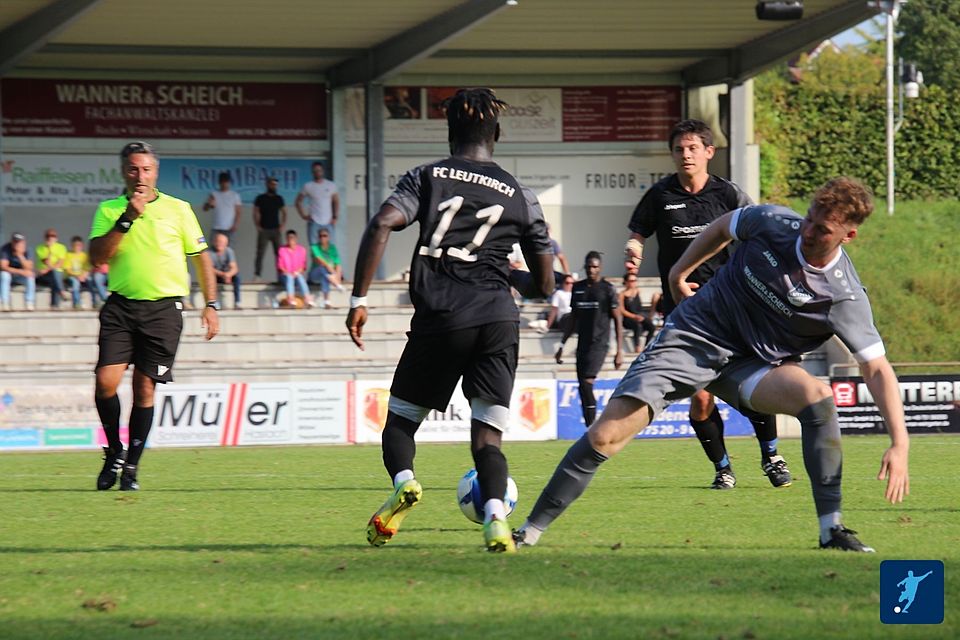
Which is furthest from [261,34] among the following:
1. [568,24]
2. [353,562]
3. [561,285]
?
[353,562]

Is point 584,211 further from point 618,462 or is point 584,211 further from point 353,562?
point 353,562

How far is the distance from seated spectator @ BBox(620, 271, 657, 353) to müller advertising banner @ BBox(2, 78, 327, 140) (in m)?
8.52

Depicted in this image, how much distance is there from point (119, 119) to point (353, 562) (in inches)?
894

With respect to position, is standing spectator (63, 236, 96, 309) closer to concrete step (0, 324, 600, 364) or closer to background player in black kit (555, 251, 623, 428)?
concrete step (0, 324, 600, 364)

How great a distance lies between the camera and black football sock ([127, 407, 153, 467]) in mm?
9633

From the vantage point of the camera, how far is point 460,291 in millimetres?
6371

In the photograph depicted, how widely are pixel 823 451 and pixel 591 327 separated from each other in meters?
11.1

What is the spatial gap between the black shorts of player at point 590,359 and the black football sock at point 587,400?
0.13 metres

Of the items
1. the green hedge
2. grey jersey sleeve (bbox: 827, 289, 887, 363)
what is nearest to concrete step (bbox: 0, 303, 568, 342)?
grey jersey sleeve (bbox: 827, 289, 887, 363)

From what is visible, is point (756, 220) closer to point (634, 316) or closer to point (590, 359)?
point (590, 359)

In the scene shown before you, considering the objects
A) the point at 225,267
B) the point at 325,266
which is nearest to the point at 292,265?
the point at 325,266

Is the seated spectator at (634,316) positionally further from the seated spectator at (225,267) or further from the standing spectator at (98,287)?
the standing spectator at (98,287)

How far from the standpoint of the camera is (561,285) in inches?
906

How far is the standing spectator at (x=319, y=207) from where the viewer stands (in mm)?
25297
